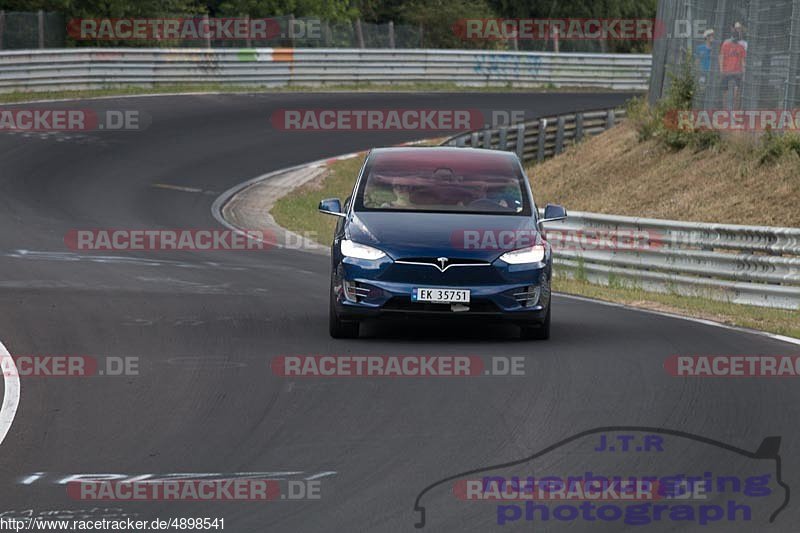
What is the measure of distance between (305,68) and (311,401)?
115ft

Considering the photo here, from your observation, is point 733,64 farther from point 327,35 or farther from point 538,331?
point 327,35

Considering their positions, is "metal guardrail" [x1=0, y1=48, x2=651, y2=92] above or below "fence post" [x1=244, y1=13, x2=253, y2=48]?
below

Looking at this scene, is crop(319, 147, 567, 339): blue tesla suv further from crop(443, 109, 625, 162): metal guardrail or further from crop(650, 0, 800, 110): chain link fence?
crop(443, 109, 625, 162): metal guardrail

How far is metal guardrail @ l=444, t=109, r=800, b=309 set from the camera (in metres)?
17.1

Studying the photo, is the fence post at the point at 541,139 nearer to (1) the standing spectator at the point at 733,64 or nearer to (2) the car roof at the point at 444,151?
(1) the standing spectator at the point at 733,64

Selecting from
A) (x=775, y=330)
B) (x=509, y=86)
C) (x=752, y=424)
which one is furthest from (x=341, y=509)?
(x=509, y=86)

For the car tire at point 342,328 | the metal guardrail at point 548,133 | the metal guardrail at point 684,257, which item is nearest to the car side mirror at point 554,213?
the car tire at point 342,328

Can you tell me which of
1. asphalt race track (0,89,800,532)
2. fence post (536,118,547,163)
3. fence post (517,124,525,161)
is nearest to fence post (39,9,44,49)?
fence post (517,124,525,161)

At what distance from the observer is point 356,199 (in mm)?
12992

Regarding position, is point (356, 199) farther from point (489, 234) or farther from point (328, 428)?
point (328, 428)

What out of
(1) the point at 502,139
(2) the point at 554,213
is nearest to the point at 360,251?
(2) the point at 554,213

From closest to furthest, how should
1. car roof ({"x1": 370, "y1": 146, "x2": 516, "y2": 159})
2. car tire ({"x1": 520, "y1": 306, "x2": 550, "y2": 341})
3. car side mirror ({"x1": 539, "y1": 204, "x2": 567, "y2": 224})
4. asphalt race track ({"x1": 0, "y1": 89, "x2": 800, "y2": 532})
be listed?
asphalt race track ({"x1": 0, "y1": 89, "x2": 800, "y2": 532})
car tire ({"x1": 520, "y1": 306, "x2": 550, "y2": 341})
car side mirror ({"x1": 539, "y1": 204, "x2": 567, "y2": 224})
car roof ({"x1": 370, "y1": 146, "x2": 516, "y2": 159})

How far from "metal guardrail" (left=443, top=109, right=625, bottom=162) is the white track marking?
22585 mm

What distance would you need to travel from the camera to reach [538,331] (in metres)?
12.6
